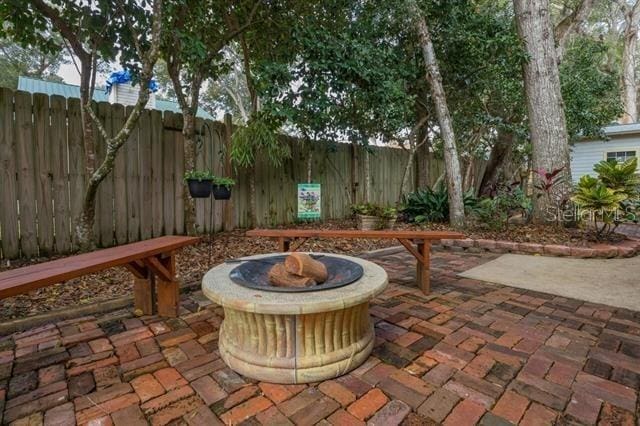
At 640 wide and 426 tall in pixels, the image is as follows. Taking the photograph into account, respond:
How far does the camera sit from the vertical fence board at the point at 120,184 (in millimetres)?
3629

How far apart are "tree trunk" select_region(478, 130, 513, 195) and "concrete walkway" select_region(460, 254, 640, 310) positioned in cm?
475

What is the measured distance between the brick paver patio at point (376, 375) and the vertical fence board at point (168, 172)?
1.92m

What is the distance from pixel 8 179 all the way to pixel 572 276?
17.2ft

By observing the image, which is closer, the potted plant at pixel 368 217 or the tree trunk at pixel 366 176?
the potted plant at pixel 368 217

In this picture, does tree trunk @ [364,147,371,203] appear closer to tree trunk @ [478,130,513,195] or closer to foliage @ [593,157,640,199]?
foliage @ [593,157,640,199]

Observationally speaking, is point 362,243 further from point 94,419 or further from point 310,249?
point 94,419

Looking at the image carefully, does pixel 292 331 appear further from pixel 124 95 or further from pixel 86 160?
pixel 124 95

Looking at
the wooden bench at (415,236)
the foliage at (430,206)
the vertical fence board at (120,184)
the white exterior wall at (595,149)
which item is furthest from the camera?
the white exterior wall at (595,149)

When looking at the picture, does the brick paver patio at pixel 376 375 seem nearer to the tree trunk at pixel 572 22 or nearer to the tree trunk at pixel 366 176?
the tree trunk at pixel 366 176

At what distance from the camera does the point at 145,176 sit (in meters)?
3.86

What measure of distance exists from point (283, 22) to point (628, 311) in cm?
460

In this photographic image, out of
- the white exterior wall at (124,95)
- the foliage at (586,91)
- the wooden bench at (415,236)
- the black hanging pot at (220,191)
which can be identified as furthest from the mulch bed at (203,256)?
the white exterior wall at (124,95)

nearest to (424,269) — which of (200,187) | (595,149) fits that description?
(200,187)

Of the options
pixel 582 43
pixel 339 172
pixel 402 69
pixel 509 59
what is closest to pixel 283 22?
pixel 402 69
